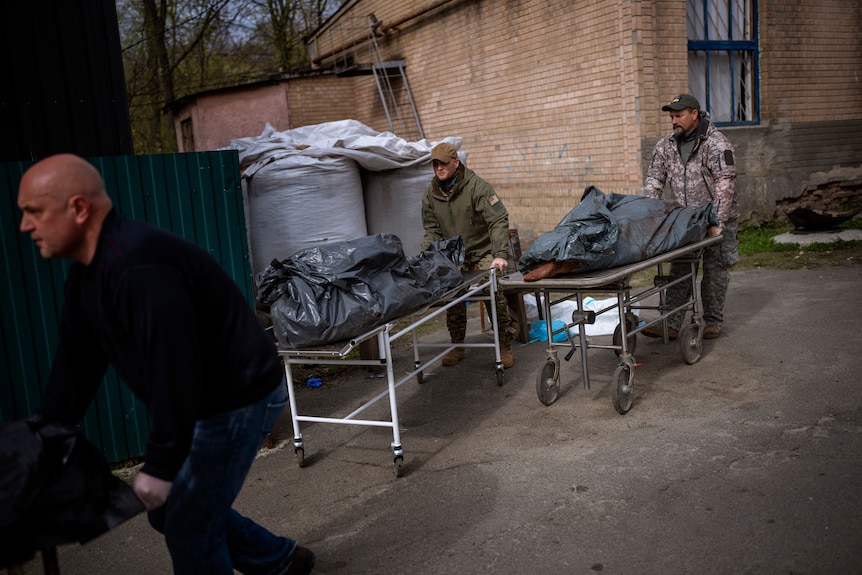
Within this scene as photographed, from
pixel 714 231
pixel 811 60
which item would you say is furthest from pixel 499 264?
pixel 811 60

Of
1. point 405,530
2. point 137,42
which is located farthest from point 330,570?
point 137,42

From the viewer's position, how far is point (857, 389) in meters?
5.57

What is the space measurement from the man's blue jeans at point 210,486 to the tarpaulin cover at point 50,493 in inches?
9.1

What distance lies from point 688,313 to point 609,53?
6.12m

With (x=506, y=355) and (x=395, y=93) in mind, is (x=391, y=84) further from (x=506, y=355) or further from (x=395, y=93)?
(x=506, y=355)

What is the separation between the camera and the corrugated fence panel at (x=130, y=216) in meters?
4.82

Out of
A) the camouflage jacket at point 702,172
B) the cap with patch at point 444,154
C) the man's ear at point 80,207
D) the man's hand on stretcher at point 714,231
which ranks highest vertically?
the cap with patch at point 444,154

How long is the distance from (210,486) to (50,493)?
510mm

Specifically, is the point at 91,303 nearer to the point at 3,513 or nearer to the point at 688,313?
the point at 3,513

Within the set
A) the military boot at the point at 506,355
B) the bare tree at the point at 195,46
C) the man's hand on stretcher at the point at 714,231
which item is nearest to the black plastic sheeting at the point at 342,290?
the military boot at the point at 506,355

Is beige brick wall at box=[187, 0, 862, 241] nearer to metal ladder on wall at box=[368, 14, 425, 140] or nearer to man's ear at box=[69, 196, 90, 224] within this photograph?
metal ladder on wall at box=[368, 14, 425, 140]

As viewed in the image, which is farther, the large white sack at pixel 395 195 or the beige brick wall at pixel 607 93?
the beige brick wall at pixel 607 93

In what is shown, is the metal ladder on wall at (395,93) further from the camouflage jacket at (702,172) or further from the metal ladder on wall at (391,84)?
the camouflage jacket at (702,172)

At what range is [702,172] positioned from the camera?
7.03m
